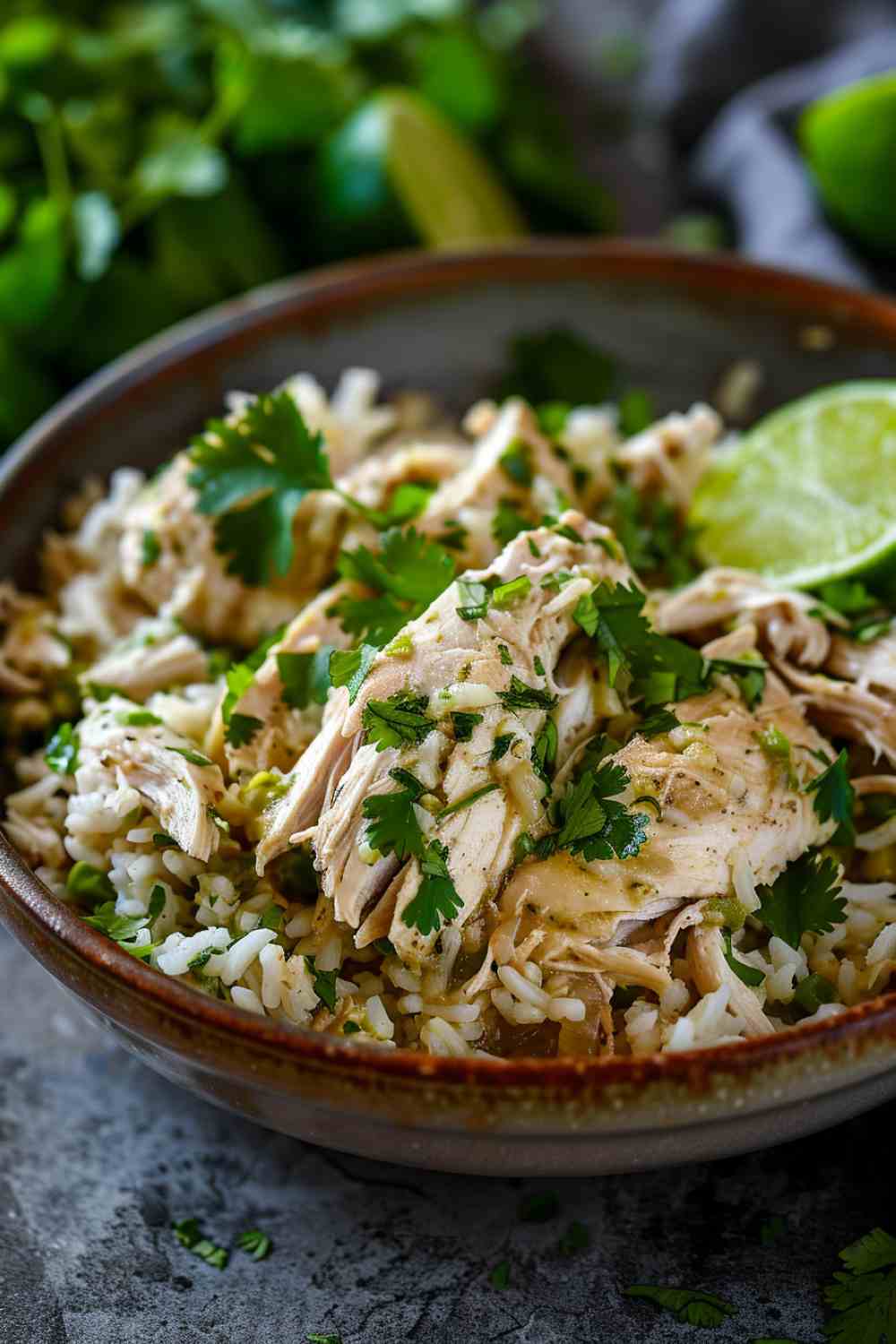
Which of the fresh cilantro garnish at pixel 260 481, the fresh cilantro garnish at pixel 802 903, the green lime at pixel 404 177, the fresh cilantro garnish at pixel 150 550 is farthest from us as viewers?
the green lime at pixel 404 177

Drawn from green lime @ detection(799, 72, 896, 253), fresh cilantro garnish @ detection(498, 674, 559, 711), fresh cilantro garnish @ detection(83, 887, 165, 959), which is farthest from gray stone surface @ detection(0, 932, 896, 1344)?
green lime @ detection(799, 72, 896, 253)

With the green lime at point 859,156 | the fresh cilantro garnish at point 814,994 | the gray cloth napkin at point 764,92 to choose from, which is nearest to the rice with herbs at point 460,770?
the fresh cilantro garnish at point 814,994

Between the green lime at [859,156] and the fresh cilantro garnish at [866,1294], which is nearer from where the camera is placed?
the fresh cilantro garnish at [866,1294]

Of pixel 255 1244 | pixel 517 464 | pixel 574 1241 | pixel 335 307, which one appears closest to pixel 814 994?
pixel 574 1241

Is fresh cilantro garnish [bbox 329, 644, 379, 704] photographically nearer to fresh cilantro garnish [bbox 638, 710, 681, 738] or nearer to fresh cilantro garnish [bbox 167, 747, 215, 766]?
fresh cilantro garnish [bbox 167, 747, 215, 766]

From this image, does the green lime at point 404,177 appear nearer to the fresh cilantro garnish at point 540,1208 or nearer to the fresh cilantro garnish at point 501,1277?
the fresh cilantro garnish at point 540,1208

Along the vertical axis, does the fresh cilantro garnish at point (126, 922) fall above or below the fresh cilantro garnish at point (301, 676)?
below

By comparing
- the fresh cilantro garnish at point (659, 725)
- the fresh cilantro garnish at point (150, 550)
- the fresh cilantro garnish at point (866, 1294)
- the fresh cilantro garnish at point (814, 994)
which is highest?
the fresh cilantro garnish at point (150, 550)
